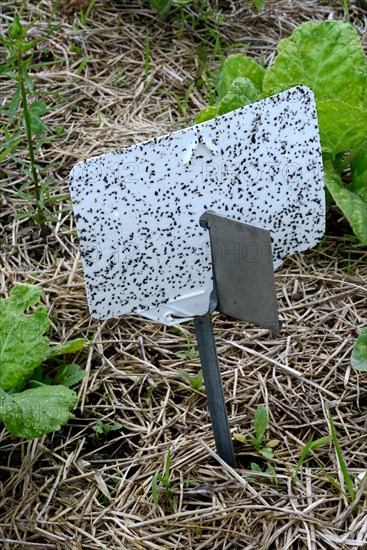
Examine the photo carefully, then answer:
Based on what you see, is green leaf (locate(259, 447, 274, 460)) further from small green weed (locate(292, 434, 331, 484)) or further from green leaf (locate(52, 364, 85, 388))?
green leaf (locate(52, 364, 85, 388))

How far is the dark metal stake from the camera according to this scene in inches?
55.2

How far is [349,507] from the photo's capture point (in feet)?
4.64

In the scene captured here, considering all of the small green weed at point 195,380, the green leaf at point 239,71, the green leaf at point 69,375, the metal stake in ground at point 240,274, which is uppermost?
the metal stake in ground at point 240,274

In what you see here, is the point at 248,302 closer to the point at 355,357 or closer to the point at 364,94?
the point at 355,357

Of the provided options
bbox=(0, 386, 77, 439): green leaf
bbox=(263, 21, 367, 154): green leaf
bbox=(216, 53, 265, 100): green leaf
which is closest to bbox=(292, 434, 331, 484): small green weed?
bbox=(0, 386, 77, 439): green leaf

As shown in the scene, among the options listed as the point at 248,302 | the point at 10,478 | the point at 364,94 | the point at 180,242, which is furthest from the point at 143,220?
the point at 364,94

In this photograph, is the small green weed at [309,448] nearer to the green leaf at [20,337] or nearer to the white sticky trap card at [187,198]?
the white sticky trap card at [187,198]

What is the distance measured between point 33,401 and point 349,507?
586mm

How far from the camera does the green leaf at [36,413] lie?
148cm

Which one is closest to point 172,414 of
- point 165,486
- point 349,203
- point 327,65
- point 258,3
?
point 165,486

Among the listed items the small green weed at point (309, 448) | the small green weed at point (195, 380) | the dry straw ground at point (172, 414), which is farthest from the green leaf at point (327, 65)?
the small green weed at point (309, 448)

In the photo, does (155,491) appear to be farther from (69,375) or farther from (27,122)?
(27,122)

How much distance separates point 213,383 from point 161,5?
5.33ft

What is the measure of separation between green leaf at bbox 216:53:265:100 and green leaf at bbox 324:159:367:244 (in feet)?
1.02
